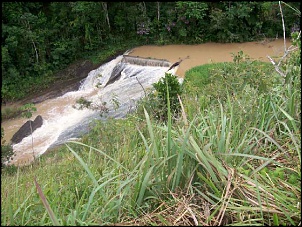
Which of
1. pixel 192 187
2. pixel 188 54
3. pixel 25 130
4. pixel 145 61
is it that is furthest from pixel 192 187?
pixel 188 54

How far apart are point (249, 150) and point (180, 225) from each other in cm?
63

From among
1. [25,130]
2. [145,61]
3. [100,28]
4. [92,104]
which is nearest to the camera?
[25,130]

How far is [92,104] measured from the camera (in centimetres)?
934

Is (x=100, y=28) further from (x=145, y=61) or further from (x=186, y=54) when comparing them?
(x=186, y=54)

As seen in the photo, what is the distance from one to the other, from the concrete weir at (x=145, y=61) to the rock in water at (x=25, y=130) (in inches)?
144

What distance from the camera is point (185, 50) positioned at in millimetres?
11930

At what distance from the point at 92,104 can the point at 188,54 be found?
3.86 metres

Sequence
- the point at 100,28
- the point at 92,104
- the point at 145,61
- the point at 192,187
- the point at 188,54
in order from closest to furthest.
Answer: the point at 192,187, the point at 92,104, the point at 145,61, the point at 188,54, the point at 100,28

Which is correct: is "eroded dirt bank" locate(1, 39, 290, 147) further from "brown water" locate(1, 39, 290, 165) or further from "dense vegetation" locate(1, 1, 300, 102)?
"dense vegetation" locate(1, 1, 300, 102)

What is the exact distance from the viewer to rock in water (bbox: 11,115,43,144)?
842cm

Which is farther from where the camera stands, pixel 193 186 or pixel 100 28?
pixel 100 28

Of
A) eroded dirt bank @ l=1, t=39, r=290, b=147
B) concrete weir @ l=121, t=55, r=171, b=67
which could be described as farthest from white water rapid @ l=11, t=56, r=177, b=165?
eroded dirt bank @ l=1, t=39, r=290, b=147

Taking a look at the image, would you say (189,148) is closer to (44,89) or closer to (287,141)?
Result: (287,141)

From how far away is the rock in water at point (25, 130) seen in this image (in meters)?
8.42
